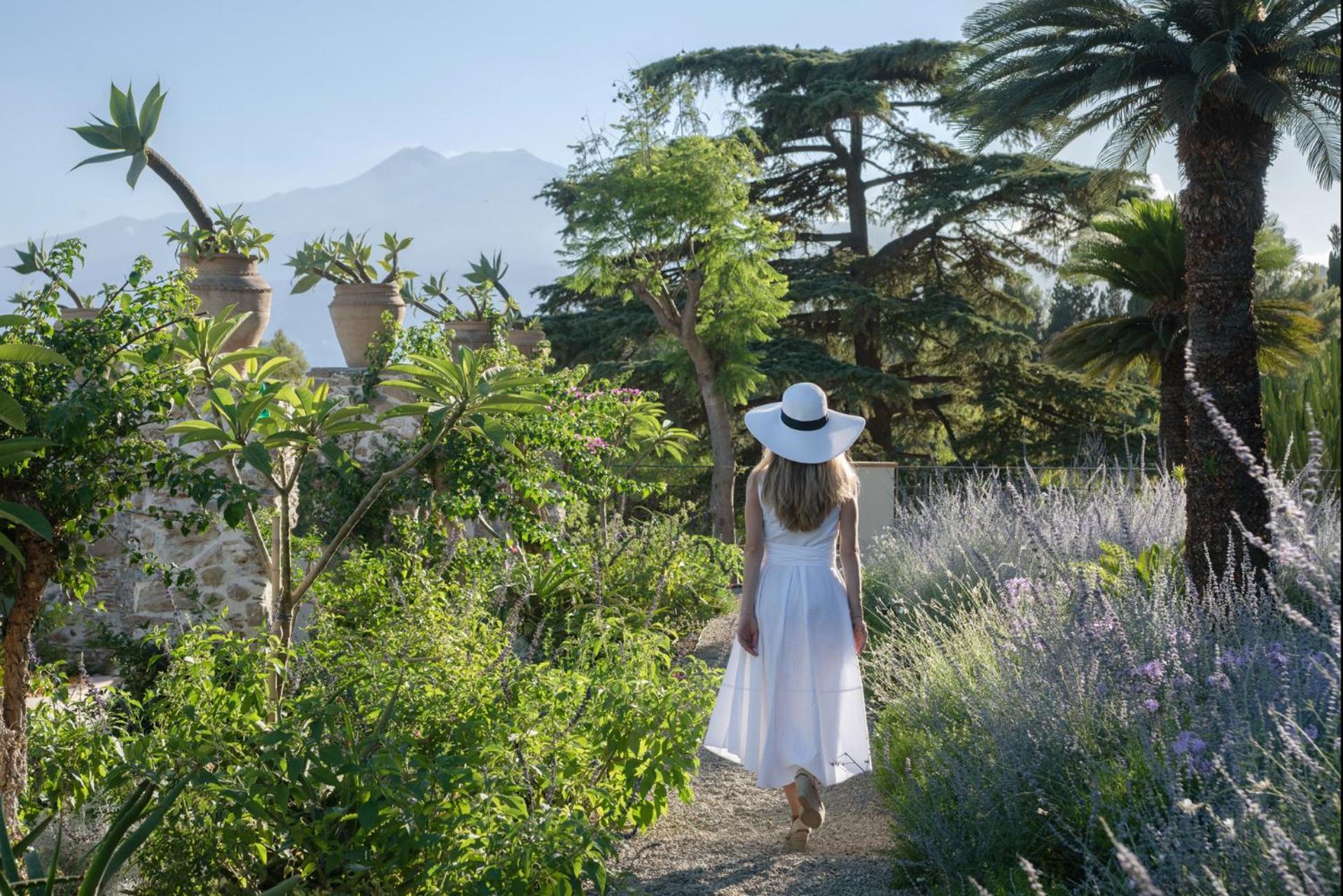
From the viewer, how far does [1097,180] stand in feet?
28.5

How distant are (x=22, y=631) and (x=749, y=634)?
2326mm

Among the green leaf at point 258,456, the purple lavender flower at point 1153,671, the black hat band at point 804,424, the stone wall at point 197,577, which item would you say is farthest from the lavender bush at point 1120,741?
the stone wall at point 197,577

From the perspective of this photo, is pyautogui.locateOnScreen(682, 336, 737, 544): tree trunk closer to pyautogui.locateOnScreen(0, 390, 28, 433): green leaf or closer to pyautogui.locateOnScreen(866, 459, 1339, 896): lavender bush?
pyautogui.locateOnScreen(866, 459, 1339, 896): lavender bush

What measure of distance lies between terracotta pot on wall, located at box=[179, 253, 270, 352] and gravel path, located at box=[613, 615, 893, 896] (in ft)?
10.5

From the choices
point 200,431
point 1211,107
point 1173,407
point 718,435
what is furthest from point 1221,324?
point 718,435

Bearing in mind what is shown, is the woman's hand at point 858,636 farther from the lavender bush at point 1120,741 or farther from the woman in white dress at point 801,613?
the lavender bush at point 1120,741

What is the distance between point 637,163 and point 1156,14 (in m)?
8.06

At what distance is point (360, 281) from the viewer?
8.02 meters

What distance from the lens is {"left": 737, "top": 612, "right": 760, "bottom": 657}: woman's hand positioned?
4.10 meters

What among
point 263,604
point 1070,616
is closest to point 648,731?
point 1070,616

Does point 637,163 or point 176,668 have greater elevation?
point 637,163

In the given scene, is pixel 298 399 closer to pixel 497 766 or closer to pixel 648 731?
pixel 497 766

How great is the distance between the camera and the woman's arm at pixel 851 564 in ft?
13.4

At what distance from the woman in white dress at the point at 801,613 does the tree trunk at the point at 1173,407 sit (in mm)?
8974
